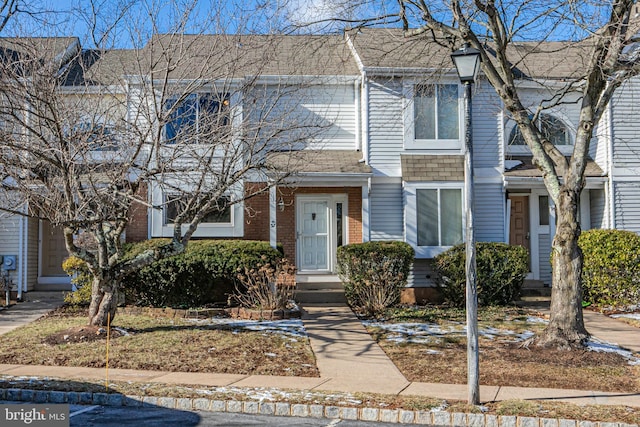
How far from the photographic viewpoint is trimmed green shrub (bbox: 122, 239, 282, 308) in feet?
46.1

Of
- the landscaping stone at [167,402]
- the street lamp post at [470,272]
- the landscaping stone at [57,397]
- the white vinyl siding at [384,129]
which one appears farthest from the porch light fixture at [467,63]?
the white vinyl siding at [384,129]

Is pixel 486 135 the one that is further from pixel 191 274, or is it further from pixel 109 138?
pixel 109 138

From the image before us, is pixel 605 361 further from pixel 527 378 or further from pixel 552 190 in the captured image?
pixel 552 190

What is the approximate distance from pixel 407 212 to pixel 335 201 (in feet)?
6.96

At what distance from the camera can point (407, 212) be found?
16.4 m

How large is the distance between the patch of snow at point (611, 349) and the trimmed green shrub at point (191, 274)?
661 cm

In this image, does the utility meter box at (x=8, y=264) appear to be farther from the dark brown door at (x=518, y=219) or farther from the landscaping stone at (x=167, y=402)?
the dark brown door at (x=518, y=219)

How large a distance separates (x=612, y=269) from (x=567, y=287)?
5.01 metres

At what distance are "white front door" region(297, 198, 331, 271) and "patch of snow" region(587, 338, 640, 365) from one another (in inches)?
315

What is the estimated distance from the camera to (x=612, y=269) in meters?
14.5

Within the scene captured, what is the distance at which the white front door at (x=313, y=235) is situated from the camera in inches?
681

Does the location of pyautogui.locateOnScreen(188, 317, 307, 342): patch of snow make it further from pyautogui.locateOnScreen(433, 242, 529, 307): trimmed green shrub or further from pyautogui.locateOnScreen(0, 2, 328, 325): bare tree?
pyautogui.locateOnScreen(433, 242, 529, 307): trimmed green shrub

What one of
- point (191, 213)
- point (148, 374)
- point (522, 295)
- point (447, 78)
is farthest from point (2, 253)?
point (522, 295)

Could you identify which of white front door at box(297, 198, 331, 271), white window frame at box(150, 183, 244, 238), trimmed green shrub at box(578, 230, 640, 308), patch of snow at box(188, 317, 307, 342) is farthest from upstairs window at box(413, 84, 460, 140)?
patch of snow at box(188, 317, 307, 342)
